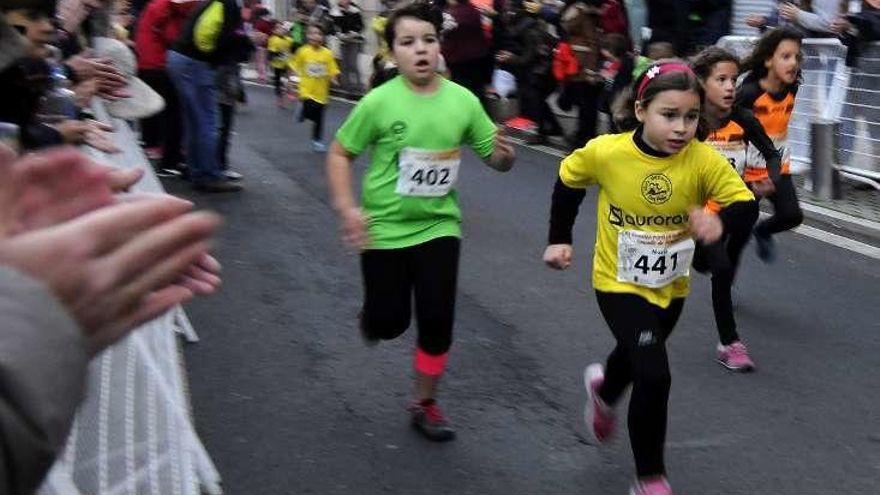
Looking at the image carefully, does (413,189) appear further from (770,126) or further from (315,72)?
(315,72)

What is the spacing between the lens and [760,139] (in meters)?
5.66

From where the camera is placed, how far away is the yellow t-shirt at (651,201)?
13.3 ft

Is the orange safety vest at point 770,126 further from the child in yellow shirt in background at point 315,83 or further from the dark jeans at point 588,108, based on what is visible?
the child in yellow shirt in background at point 315,83

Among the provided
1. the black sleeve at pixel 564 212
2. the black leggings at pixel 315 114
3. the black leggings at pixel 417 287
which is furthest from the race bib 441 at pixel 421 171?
the black leggings at pixel 315 114

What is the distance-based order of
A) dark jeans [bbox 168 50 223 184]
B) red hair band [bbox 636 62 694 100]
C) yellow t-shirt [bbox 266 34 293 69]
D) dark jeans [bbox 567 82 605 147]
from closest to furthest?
red hair band [bbox 636 62 694 100] → dark jeans [bbox 168 50 223 184] → dark jeans [bbox 567 82 605 147] → yellow t-shirt [bbox 266 34 293 69]

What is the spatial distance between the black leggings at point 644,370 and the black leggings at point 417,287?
693 millimetres

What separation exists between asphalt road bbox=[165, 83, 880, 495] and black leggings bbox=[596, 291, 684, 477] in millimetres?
329

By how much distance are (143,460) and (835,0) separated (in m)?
8.88

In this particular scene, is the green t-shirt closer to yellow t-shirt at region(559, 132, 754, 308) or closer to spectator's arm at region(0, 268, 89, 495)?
yellow t-shirt at region(559, 132, 754, 308)

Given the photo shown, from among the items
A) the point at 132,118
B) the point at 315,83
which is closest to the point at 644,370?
the point at 132,118

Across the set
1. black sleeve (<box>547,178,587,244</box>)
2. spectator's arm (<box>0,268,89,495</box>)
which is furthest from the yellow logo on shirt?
spectator's arm (<box>0,268,89,495</box>)

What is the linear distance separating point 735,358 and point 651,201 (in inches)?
65.6

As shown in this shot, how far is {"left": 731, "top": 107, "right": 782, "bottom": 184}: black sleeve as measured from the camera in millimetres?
5633

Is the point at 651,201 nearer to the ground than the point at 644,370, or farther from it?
farther from it
